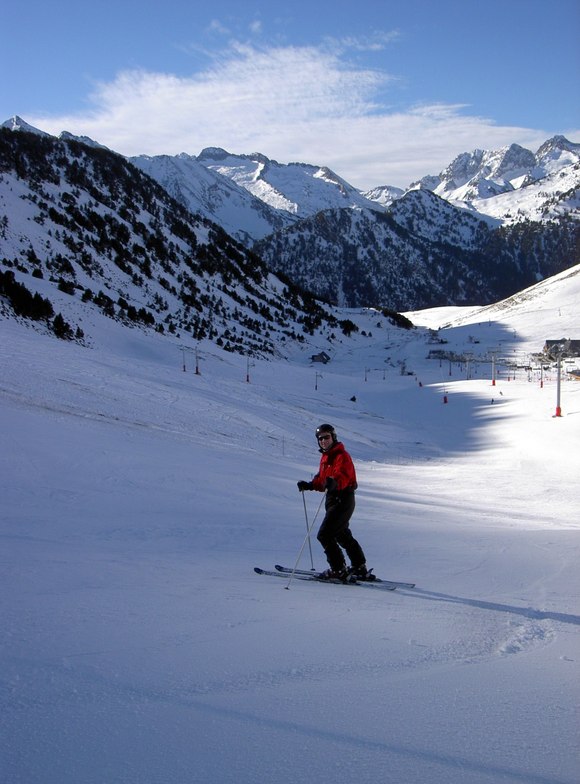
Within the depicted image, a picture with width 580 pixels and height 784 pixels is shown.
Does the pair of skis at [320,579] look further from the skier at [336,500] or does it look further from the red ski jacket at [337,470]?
the red ski jacket at [337,470]

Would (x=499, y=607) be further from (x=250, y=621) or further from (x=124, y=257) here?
(x=124, y=257)

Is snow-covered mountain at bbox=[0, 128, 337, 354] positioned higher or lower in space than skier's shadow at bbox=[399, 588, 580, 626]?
higher

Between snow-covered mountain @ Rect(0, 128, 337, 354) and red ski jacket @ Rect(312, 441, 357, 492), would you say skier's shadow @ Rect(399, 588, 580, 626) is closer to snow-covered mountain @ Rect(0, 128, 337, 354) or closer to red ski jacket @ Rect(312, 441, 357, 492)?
red ski jacket @ Rect(312, 441, 357, 492)

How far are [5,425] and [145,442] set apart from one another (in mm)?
3650

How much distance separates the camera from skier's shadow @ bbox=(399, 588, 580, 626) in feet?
21.9

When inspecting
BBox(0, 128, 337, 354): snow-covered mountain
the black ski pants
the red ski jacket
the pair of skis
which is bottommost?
the pair of skis

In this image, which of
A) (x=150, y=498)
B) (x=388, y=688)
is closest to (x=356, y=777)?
(x=388, y=688)

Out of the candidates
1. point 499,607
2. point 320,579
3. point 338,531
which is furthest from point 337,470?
point 499,607

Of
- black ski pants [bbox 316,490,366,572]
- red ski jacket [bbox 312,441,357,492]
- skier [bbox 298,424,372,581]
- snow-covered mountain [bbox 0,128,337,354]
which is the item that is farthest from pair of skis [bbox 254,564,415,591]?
snow-covered mountain [bbox 0,128,337,354]

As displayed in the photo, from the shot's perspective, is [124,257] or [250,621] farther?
[124,257]

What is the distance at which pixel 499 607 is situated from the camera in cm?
703

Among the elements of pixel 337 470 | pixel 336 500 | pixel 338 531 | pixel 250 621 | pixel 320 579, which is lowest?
pixel 320 579

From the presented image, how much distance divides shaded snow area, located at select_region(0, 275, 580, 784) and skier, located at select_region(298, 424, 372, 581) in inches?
14.1

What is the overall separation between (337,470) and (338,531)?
76cm
